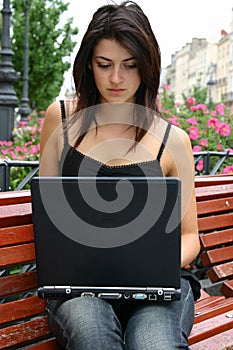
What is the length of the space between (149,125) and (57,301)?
A: 2.86 ft

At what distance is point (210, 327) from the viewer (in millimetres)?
2590

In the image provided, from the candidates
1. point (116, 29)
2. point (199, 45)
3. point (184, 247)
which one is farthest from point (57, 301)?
point (199, 45)

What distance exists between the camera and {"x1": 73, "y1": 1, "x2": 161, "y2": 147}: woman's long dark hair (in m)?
2.47

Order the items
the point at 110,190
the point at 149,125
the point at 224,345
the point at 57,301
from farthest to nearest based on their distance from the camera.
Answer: the point at 149,125
the point at 224,345
the point at 57,301
the point at 110,190

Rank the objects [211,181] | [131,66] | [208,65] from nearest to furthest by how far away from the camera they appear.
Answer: [131,66] < [211,181] < [208,65]

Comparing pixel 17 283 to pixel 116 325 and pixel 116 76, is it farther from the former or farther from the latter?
pixel 116 76

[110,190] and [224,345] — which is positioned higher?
[110,190]

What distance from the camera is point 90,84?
2719mm

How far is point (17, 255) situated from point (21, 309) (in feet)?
0.72

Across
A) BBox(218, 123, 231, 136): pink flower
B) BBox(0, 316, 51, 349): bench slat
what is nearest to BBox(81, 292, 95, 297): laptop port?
BBox(0, 316, 51, 349): bench slat

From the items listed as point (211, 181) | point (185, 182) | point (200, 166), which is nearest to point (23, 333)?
point (185, 182)

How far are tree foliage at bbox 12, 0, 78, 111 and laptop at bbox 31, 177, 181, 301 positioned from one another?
2366cm

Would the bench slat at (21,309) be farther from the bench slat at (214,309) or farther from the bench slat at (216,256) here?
the bench slat at (216,256)

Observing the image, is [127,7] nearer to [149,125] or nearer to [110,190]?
[149,125]
